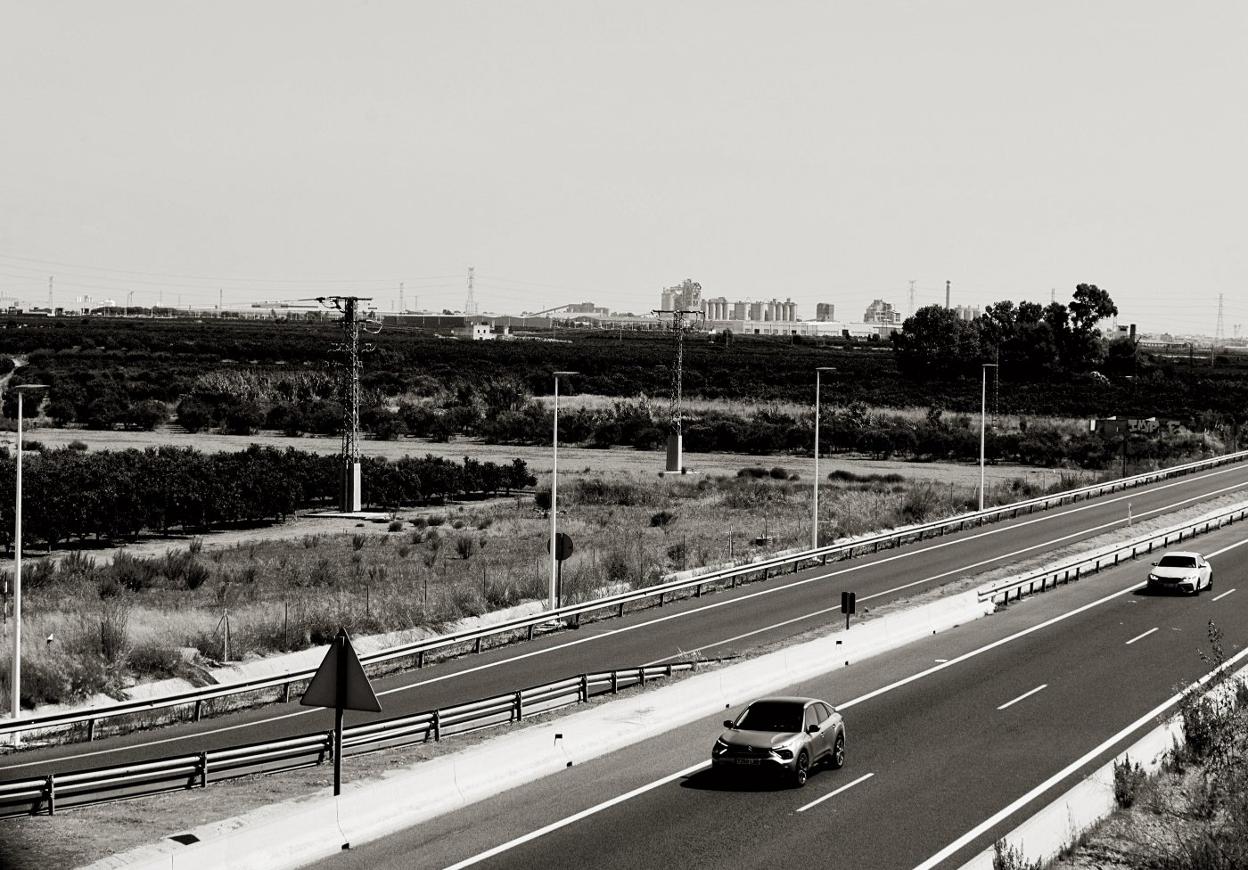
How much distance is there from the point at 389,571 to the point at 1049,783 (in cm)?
3014

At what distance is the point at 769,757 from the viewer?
67.9 feet

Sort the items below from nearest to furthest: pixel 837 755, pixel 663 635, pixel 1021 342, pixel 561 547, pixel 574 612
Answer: pixel 837 755 < pixel 663 635 < pixel 574 612 < pixel 561 547 < pixel 1021 342

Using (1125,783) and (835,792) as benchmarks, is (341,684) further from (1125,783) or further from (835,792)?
(1125,783)

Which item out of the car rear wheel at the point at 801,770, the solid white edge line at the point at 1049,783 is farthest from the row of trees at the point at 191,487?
the solid white edge line at the point at 1049,783

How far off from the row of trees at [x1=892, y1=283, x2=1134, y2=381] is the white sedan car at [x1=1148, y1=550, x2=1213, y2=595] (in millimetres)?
111358

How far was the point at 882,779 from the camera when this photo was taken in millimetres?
21562

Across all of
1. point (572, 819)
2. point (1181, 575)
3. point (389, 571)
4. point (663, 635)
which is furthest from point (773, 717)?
point (389, 571)

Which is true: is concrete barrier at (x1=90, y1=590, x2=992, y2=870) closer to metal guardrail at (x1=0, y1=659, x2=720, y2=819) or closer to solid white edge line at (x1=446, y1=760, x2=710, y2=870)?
metal guardrail at (x1=0, y1=659, x2=720, y2=819)

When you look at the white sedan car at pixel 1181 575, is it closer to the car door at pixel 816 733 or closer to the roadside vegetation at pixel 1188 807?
the roadside vegetation at pixel 1188 807

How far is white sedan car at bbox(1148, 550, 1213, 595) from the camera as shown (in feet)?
139

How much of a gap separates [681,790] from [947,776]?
419 centimetres

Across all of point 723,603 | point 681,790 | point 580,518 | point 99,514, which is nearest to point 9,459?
point 99,514

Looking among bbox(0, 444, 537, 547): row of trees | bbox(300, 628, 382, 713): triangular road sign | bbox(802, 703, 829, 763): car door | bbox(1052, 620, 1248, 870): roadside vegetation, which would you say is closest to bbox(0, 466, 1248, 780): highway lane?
bbox(300, 628, 382, 713): triangular road sign

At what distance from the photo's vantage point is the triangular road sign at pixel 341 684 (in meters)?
16.6
